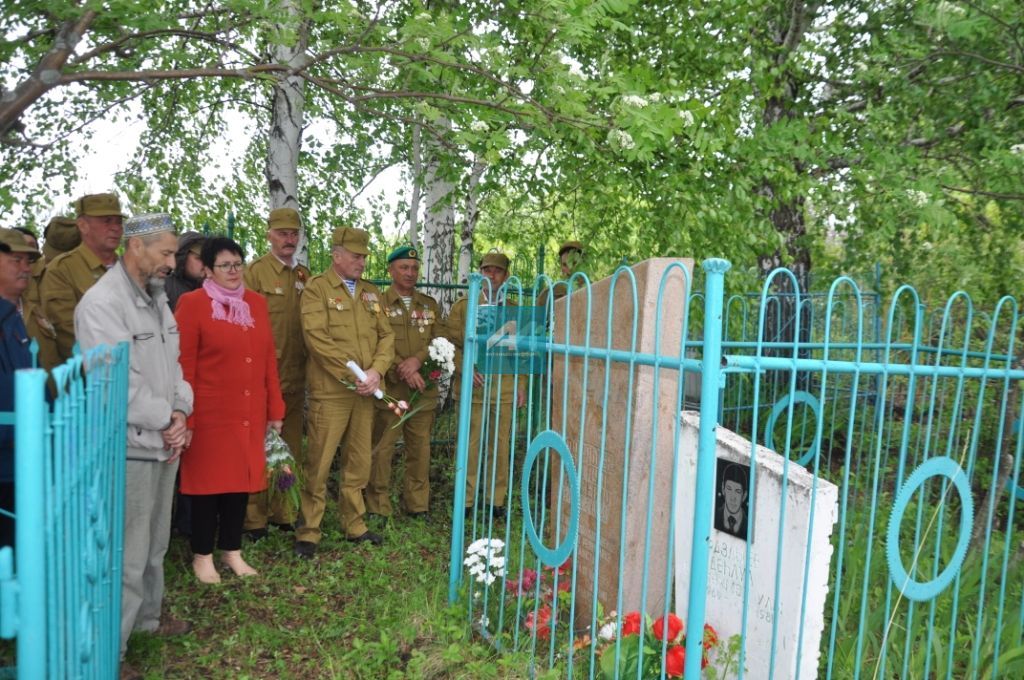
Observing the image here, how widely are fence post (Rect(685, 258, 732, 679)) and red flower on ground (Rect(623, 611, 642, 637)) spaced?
0.59m

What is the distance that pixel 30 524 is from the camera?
5.54ft

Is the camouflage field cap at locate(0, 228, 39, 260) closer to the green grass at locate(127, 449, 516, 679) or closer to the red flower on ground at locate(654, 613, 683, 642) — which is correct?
the green grass at locate(127, 449, 516, 679)

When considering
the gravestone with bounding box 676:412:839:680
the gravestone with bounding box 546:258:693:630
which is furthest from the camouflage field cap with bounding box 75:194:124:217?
the gravestone with bounding box 676:412:839:680

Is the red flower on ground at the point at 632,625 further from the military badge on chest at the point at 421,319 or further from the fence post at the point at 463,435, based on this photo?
the military badge on chest at the point at 421,319

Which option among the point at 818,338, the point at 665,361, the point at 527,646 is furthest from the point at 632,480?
the point at 818,338

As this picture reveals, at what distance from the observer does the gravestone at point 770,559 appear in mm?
2744

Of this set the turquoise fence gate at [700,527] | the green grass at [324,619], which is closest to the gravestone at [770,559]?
the turquoise fence gate at [700,527]

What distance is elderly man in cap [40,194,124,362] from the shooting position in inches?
180

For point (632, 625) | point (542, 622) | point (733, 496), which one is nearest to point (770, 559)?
point (733, 496)

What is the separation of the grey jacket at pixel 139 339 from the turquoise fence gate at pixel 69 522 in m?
0.35

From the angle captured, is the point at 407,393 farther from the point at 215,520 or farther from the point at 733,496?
the point at 733,496

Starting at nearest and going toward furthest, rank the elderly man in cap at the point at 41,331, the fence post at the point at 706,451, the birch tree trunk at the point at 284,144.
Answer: the fence post at the point at 706,451
the elderly man in cap at the point at 41,331
the birch tree trunk at the point at 284,144

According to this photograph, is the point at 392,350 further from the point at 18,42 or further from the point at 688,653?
the point at 688,653

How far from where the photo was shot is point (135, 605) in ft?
11.1
